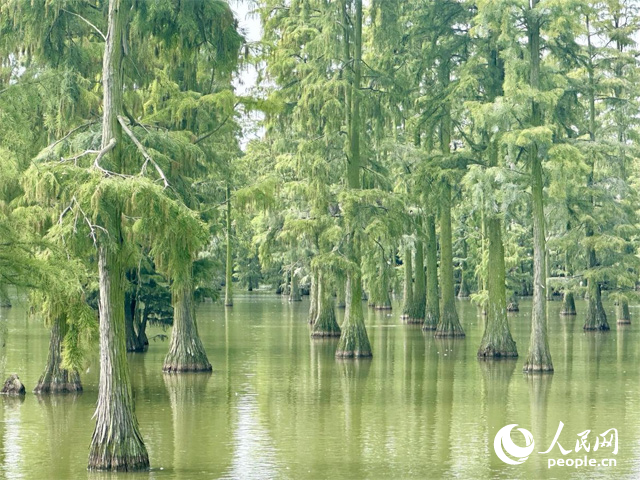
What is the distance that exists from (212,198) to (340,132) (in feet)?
15.4

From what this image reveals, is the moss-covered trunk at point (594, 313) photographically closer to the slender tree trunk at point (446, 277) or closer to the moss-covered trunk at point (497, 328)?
the slender tree trunk at point (446, 277)

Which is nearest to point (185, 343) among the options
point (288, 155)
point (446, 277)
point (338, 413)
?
point (338, 413)

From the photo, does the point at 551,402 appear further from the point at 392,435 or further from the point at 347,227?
the point at 347,227

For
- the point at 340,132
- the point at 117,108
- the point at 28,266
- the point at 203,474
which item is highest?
the point at 340,132

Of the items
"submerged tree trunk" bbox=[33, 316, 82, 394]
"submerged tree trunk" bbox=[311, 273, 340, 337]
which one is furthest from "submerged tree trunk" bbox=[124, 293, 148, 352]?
"submerged tree trunk" bbox=[311, 273, 340, 337]

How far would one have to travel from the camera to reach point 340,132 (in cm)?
3578

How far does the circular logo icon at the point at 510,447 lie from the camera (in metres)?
18.3

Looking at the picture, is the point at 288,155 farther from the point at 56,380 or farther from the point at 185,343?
the point at 56,380

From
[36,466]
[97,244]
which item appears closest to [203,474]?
[36,466]

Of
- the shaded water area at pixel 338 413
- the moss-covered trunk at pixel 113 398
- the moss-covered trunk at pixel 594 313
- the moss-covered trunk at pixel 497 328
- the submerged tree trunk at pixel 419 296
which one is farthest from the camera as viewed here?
the submerged tree trunk at pixel 419 296

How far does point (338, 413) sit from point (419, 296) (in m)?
29.2

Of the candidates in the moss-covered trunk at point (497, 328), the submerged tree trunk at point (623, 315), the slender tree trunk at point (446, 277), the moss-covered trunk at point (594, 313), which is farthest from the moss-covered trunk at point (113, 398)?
the submerged tree trunk at point (623, 315)

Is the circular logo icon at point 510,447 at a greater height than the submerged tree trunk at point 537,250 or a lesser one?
lesser

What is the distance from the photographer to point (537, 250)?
30922 mm
